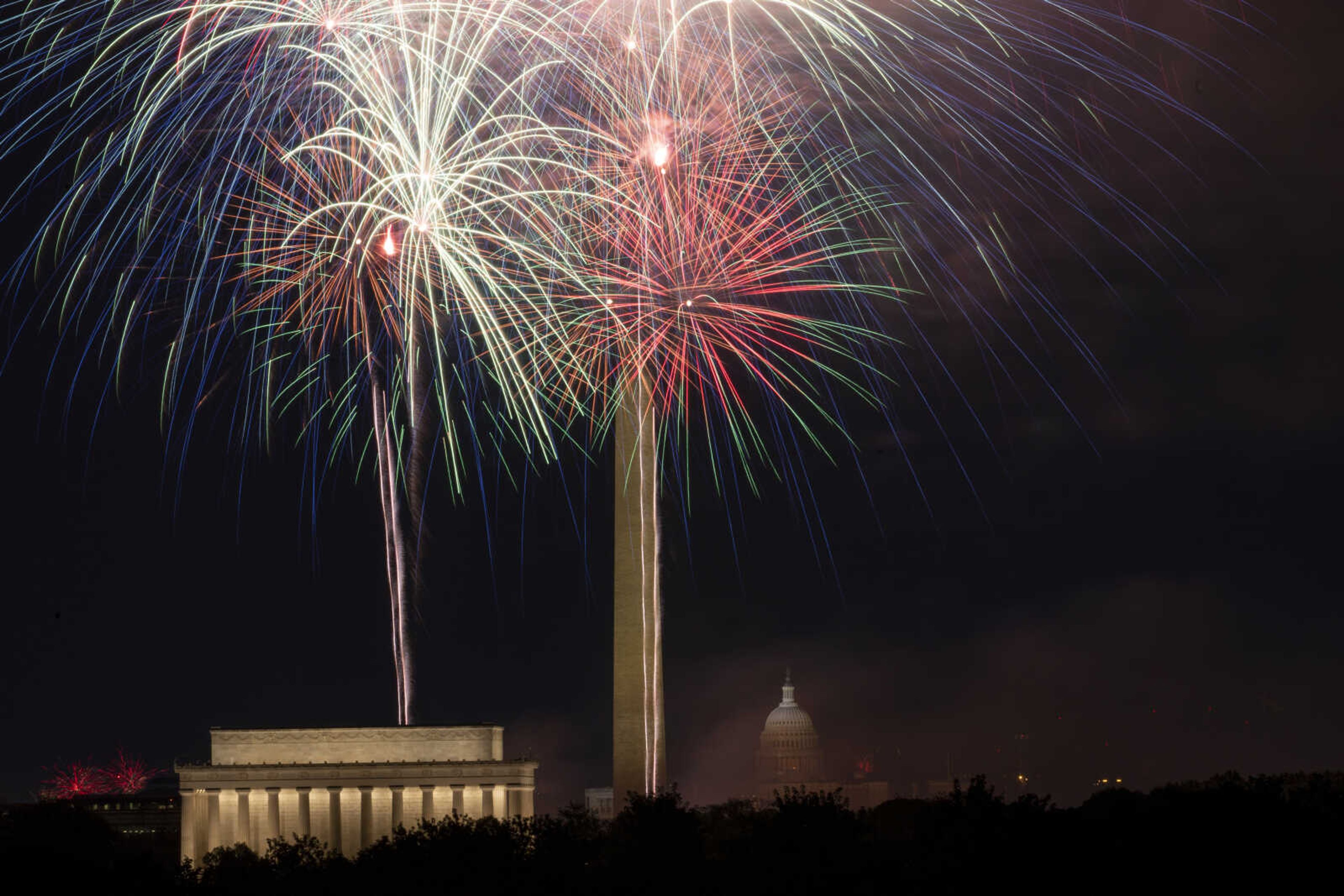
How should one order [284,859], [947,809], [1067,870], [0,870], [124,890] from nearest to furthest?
[1067,870], [947,809], [124,890], [0,870], [284,859]

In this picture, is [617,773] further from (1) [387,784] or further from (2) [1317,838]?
(1) [387,784]

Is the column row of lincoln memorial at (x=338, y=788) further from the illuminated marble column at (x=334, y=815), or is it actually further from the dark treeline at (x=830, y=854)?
the dark treeline at (x=830, y=854)

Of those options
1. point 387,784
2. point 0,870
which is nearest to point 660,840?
point 0,870

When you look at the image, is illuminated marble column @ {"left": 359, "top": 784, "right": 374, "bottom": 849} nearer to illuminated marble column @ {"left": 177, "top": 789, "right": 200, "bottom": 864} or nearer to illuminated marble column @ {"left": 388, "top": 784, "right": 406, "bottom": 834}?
illuminated marble column @ {"left": 388, "top": 784, "right": 406, "bottom": 834}

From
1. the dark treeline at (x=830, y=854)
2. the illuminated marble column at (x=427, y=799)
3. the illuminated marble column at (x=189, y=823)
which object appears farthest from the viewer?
the illuminated marble column at (x=427, y=799)

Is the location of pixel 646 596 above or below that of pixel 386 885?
above

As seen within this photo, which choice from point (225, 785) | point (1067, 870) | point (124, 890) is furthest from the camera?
point (225, 785)

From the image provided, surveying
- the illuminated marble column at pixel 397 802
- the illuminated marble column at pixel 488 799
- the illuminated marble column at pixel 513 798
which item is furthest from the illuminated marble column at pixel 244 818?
the illuminated marble column at pixel 513 798

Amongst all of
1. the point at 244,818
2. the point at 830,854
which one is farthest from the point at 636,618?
the point at 244,818
